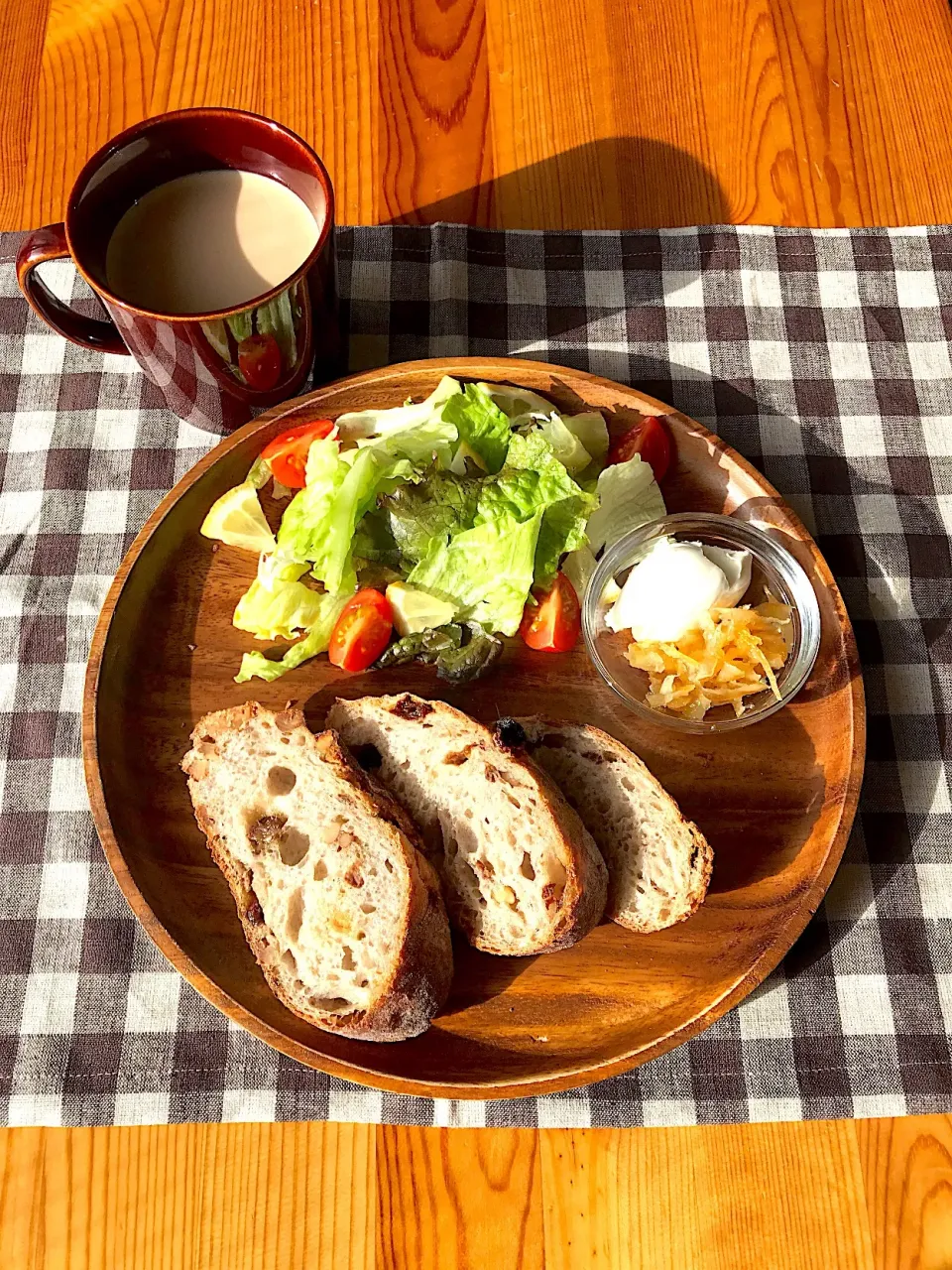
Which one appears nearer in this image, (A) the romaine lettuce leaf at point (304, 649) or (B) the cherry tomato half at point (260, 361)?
(B) the cherry tomato half at point (260, 361)

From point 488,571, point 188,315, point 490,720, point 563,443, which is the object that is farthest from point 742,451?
point 188,315

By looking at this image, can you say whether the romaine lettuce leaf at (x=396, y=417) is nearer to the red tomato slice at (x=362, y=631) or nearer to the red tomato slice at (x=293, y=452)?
the red tomato slice at (x=293, y=452)

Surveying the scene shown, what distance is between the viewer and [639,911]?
2105 millimetres

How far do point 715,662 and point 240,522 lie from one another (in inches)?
42.4

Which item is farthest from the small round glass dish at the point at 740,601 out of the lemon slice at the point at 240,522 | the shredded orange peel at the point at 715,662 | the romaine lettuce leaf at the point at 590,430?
the lemon slice at the point at 240,522

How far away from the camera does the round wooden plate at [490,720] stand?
2.05m

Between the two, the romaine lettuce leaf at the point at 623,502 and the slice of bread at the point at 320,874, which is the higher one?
the romaine lettuce leaf at the point at 623,502

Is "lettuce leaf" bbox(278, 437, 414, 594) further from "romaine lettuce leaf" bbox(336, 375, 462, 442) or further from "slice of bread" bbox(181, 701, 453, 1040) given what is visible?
"slice of bread" bbox(181, 701, 453, 1040)

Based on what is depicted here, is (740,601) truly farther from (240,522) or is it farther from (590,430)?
(240,522)

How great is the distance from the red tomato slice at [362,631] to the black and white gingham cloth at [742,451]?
2.10 ft

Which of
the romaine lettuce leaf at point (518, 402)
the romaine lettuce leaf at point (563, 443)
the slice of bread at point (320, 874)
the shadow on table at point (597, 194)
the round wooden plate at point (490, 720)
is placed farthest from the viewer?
the shadow on table at point (597, 194)

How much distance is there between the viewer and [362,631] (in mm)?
2199

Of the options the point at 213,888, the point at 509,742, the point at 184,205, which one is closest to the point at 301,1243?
the point at 213,888

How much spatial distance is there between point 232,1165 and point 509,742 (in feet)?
3.47
